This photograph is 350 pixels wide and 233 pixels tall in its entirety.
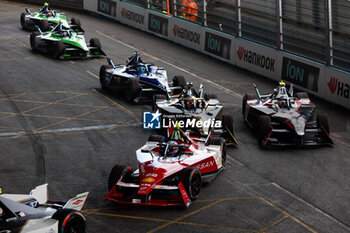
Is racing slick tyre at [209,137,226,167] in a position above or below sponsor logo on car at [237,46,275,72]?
above

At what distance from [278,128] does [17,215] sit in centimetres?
1089

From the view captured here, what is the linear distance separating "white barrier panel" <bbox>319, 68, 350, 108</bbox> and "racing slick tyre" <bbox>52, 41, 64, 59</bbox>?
1311 cm

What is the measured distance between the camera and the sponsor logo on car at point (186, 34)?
116 feet

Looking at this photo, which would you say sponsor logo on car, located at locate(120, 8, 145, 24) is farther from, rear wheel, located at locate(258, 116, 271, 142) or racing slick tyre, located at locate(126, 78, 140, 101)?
rear wheel, located at locate(258, 116, 271, 142)

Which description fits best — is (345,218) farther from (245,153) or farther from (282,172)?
(245,153)

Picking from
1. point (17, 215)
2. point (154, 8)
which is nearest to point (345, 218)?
point (17, 215)

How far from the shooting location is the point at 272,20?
30016 millimetres

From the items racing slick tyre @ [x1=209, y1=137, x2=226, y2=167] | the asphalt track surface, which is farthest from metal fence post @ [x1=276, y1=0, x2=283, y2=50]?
racing slick tyre @ [x1=209, y1=137, x2=226, y2=167]

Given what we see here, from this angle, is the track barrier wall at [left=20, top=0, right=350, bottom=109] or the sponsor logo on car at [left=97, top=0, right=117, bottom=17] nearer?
the track barrier wall at [left=20, top=0, right=350, bottom=109]

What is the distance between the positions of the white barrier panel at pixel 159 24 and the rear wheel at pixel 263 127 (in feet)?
60.5

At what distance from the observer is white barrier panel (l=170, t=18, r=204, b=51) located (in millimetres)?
35062

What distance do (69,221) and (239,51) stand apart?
20797 millimetres

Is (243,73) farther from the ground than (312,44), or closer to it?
closer to it

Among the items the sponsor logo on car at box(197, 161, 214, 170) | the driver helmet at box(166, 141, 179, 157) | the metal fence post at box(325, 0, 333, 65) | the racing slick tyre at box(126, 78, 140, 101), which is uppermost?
the metal fence post at box(325, 0, 333, 65)
